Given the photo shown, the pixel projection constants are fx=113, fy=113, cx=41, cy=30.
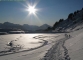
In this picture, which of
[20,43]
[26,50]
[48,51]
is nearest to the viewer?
[48,51]

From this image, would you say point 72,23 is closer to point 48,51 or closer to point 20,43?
point 20,43

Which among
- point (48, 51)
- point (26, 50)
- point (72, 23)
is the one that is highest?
point (72, 23)

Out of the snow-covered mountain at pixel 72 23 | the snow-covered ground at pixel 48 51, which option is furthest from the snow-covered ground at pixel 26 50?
the snow-covered mountain at pixel 72 23

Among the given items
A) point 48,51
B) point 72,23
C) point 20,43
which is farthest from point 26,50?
point 72,23

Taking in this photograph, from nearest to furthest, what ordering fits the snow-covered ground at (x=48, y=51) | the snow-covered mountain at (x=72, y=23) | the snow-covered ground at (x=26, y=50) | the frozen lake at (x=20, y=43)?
1. the snow-covered ground at (x=48, y=51)
2. the snow-covered ground at (x=26, y=50)
3. the frozen lake at (x=20, y=43)
4. the snow-covered mountain at (x=72, y=23)

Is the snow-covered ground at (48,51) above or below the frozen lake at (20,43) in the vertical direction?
below

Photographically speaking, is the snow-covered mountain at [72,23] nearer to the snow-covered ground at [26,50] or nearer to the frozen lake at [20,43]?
the frozen lake at [20,43]

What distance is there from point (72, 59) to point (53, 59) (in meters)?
1.72

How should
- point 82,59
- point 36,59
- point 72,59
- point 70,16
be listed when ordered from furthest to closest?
point 70,16 → point 36,59 → point 72,59 → point 82,59

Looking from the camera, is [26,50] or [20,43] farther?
[20,43]

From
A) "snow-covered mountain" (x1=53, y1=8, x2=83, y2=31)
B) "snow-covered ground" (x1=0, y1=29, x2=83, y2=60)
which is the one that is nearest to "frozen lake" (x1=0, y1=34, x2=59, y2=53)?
"snow-covered ground" (x1=0, y1=29, x2=83, y2=60)

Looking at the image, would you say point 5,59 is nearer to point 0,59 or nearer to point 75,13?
point 0,59

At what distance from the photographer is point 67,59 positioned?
1055cm

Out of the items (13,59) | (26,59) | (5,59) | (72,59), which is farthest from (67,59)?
(5,59)
